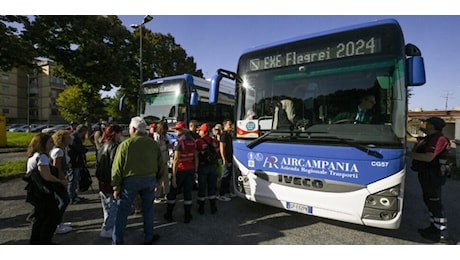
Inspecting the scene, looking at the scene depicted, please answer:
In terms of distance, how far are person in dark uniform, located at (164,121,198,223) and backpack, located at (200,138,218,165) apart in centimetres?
25

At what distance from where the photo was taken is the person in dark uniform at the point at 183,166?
420cm

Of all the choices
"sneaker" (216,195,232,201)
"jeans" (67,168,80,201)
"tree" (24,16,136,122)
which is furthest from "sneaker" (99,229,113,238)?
"tree" (24,16,136,122)

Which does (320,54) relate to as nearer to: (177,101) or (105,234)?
(105,234)

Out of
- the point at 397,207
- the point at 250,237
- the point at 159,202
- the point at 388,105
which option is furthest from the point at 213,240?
the point at 388,105

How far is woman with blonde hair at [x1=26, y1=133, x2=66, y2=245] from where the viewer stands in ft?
10.6

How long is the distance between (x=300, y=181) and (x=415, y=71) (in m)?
2.20

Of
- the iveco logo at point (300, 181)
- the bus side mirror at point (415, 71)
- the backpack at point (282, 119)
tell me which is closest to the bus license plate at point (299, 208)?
the iveco logo at point (300, 181)

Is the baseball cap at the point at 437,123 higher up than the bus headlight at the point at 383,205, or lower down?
higher up

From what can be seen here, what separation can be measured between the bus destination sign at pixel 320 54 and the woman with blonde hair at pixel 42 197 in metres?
3.52

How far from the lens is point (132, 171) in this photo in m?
3.20

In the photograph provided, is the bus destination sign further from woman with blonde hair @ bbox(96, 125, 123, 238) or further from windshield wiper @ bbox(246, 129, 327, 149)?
woman with blonde hair @ bbox(96, 125, 123, 238)

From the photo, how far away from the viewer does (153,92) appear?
8.87 m

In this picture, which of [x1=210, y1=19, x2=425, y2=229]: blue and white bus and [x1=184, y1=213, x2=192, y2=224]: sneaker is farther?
[x1=184, y1=213, x2=192, y2=224]: sneaker

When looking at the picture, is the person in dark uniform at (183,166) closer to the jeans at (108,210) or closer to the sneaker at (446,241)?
the jeans at (108,210)
